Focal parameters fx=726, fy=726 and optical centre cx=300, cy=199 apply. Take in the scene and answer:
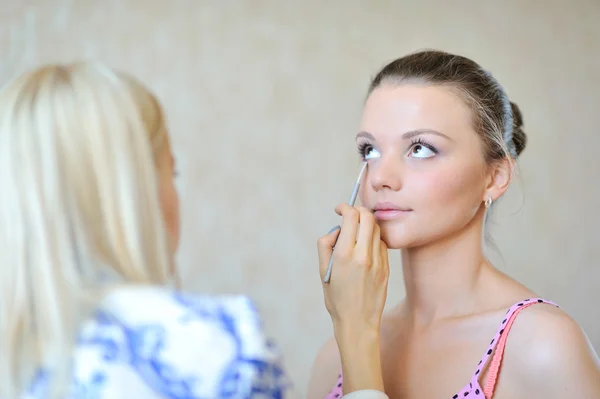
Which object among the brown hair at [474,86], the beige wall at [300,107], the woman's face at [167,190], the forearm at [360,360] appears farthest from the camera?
the beige wall at [300,107]

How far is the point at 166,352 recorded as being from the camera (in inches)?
22.5

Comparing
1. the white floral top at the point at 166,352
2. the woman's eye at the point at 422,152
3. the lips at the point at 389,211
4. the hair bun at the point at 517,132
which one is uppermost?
the hair bun at the point at 517,132

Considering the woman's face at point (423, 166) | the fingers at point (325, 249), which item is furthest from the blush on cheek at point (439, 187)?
the fingers at point (325, 249)

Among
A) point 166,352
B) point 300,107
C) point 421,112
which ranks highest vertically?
point 300,107

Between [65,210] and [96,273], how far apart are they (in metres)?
0.06

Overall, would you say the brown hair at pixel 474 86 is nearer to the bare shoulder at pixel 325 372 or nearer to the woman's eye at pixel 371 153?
the woman's eye at pixel 371 153

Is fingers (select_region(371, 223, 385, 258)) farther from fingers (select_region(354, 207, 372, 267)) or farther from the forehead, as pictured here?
the forehead

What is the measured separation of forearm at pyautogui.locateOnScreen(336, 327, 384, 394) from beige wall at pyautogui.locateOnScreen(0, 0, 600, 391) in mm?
401

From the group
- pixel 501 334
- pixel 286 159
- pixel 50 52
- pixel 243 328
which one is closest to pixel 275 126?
pixel 286 159

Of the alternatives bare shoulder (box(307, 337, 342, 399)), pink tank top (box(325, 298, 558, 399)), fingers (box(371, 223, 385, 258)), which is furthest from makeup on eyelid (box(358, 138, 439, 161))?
bare shoulder (box(307, 337, 342, 399))

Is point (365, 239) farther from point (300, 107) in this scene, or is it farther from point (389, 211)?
point (300, 107)

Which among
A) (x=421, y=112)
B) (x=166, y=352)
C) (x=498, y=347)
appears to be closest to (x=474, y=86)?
(x=421, y=112)

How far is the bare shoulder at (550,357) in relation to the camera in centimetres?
76

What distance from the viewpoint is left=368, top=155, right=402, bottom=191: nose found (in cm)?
88
